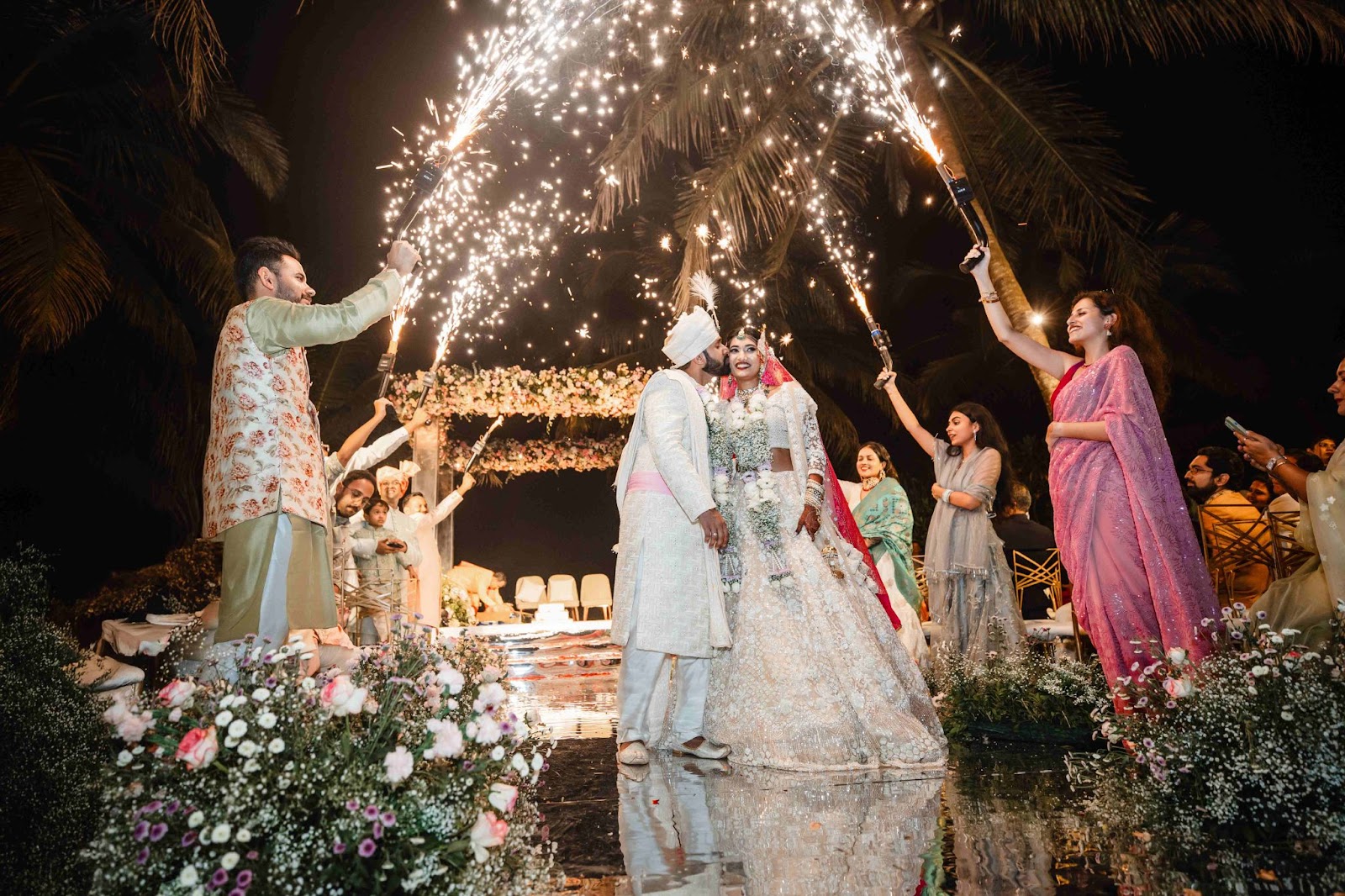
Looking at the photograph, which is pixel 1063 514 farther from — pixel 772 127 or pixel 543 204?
pixel 543 204

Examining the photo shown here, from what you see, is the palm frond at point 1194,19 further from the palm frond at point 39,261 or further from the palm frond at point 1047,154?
the palm frond at point 39,261

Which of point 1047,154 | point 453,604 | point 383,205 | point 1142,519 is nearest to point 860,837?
point 1142,519

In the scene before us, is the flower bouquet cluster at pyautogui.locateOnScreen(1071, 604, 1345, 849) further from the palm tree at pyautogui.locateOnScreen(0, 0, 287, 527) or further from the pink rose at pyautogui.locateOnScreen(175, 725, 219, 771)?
the palm tree at pyautogui.locateOnScreen(0, 0, 287, 527)

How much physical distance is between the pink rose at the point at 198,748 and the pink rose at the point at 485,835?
618mm

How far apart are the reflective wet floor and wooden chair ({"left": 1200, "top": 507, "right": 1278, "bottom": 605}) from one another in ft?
6.29

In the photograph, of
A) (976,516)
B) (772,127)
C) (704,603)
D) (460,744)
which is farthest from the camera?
(772,127)

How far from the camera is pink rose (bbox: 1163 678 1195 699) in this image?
318 centimetres

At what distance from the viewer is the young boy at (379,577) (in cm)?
867

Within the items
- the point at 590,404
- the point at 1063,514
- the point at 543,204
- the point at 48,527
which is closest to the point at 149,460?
the point at 48,527

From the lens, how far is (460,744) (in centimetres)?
243

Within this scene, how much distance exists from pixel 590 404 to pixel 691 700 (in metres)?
8.82

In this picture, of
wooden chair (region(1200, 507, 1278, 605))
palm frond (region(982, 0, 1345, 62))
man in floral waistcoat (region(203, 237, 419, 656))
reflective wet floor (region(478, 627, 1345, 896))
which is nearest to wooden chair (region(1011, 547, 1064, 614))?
wooden chair (region(1200, 507, 1278, 605))

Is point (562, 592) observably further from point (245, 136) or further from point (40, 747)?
point (40, 747)

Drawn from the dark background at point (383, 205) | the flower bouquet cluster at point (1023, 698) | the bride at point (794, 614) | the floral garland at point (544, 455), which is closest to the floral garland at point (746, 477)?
the bride at point (794, 614)
